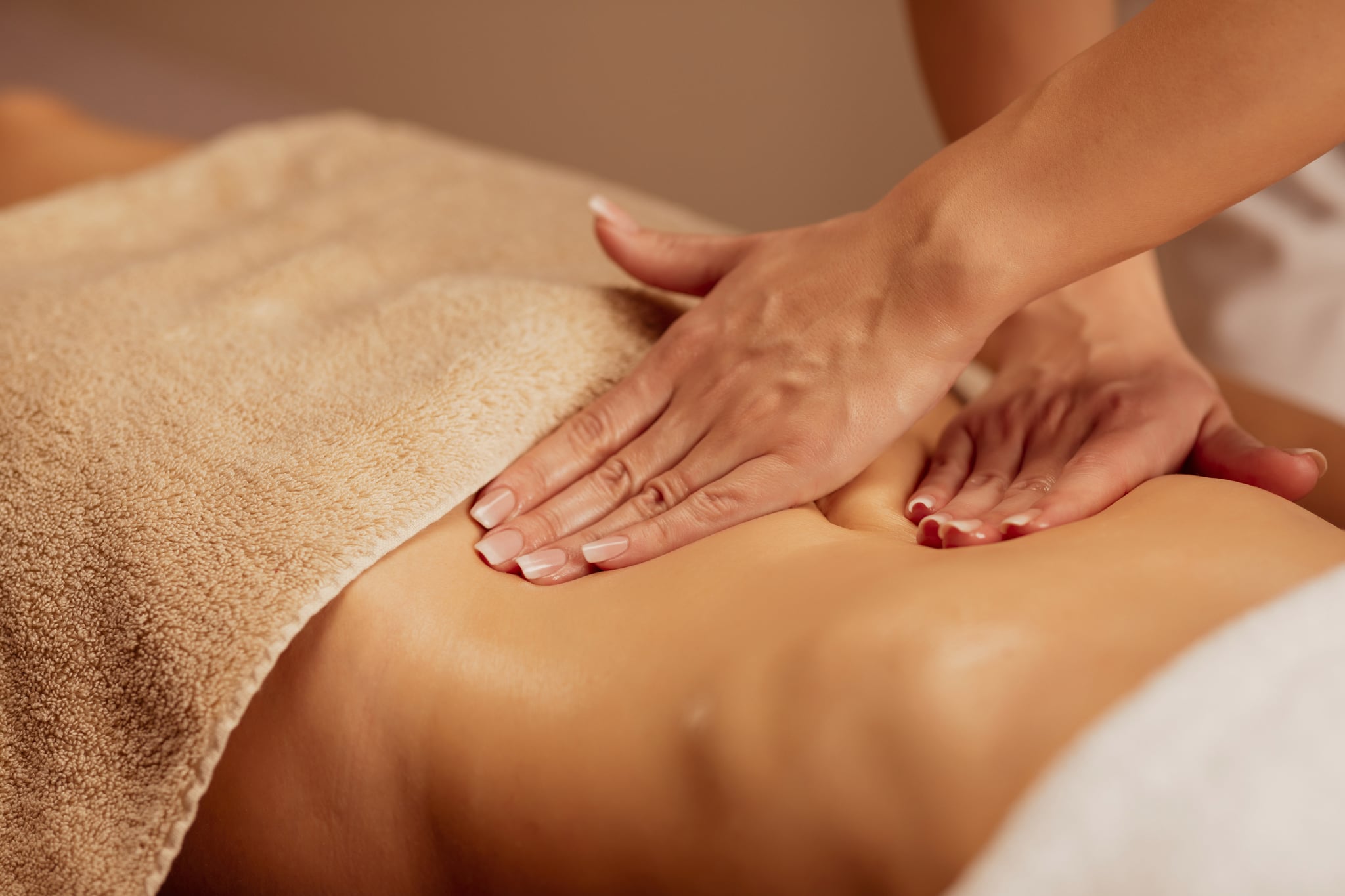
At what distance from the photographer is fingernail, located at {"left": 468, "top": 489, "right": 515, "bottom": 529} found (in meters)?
0.74

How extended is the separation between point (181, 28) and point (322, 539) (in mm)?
3217

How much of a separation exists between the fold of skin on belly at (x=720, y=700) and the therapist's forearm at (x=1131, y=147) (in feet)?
0.57

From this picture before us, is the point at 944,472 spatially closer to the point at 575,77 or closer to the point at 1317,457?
the point at 1317,457

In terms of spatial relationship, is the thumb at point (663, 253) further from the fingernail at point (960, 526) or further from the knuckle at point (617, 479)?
the fingernail at point (960, 526)

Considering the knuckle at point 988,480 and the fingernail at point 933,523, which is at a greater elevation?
the fingernail at point 933,523

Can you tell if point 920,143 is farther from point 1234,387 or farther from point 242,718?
point 242,718

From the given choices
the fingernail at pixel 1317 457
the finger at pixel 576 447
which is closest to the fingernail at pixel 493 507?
the finger at pixel 576 447

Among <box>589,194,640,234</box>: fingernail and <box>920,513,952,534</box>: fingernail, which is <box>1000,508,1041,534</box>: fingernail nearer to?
<box>920,513,952,534</box>: fingernail

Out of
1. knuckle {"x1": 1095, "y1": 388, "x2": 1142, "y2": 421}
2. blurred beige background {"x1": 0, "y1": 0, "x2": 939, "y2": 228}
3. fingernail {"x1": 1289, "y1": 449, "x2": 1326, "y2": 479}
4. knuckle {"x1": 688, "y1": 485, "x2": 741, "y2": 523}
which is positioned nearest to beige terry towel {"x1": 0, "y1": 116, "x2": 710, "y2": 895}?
knuckle {"x1": 688, "y1": 485, "x2": 741, "y2": 523}

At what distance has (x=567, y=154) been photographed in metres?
2.56

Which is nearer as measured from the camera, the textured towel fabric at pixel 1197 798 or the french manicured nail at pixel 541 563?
the textured towel fabric at pixel 1197 798

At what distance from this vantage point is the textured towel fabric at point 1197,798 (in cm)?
42

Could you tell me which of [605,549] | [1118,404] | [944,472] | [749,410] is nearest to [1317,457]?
[1118,404]

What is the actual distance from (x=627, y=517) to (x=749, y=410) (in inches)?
4.8
